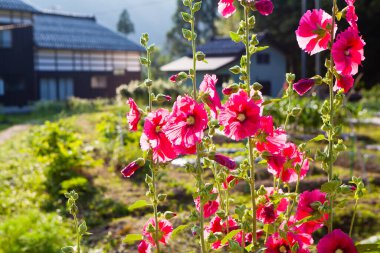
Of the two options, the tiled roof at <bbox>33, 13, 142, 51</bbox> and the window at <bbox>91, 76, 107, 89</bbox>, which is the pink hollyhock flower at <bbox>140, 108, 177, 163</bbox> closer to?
the tiled roof at <bbox>33, 13, 142, 51</bbox>

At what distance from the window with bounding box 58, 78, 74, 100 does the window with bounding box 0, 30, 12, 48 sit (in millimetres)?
3042

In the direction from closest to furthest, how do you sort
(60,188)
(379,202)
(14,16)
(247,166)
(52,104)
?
(247,166) → (379,202) → (60,188) → (52,104) → (14,16)

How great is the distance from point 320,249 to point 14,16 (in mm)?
24122

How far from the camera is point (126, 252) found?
164 inches

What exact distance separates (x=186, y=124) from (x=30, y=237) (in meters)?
2.42

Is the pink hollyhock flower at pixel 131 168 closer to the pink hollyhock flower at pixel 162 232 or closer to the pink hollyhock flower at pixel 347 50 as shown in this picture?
the pink hollyhock flower at pixel 162 232

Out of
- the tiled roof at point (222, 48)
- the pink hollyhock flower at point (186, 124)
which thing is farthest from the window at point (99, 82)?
the pink hollyhock flower at point (186, 124)

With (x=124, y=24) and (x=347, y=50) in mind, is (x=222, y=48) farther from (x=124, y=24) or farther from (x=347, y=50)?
(x=124, y=24)

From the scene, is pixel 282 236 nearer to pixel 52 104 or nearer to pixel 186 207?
pixel 186 207

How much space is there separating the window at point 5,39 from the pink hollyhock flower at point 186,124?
76.0 ft

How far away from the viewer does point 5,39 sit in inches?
923

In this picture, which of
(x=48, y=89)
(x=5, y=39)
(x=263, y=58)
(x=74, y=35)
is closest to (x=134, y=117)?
(x=263, y=58)

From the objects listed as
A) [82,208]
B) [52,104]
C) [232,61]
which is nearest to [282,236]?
[82,208]

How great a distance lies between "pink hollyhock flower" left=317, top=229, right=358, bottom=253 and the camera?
1564 millimetres
